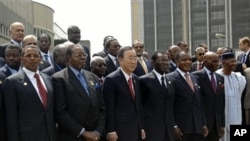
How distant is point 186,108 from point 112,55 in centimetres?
167

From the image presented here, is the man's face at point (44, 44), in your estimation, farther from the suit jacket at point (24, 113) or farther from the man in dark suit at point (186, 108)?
the suit jacket at point (24, 113)

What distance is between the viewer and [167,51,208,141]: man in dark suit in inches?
314

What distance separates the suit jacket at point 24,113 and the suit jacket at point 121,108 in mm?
1104

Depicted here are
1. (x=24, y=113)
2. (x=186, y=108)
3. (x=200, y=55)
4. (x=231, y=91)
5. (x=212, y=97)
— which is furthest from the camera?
(x=200, y=55)

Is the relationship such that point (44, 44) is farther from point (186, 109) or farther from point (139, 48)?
point (186, 109)

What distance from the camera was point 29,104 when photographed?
5.93 metres

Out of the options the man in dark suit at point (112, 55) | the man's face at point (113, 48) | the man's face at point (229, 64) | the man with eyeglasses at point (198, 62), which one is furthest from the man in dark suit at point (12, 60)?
the man with eyeglasses at point (198, 62)

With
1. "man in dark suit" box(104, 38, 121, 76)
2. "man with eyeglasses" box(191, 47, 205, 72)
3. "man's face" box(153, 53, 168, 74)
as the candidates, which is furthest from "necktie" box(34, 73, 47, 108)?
"man with eyeglasses" box(191, 47, 205, 72)

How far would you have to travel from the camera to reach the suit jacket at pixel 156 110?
24.6 feet

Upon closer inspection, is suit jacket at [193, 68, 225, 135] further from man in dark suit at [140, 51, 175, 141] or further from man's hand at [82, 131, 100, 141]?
man's hand at [82, 131, 100, 141]

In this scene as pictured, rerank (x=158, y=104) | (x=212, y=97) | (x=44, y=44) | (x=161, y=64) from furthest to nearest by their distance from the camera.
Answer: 1. (x=44, y=44)
2. (x=212, y=97)
3. (x=161, y=64)
4. (x=158, y=104)

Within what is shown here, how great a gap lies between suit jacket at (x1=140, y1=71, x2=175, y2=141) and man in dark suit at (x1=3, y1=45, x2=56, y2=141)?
185 centimetres

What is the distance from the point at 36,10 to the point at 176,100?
5958 cm

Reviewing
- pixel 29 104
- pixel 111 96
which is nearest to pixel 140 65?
pixel 111 96
